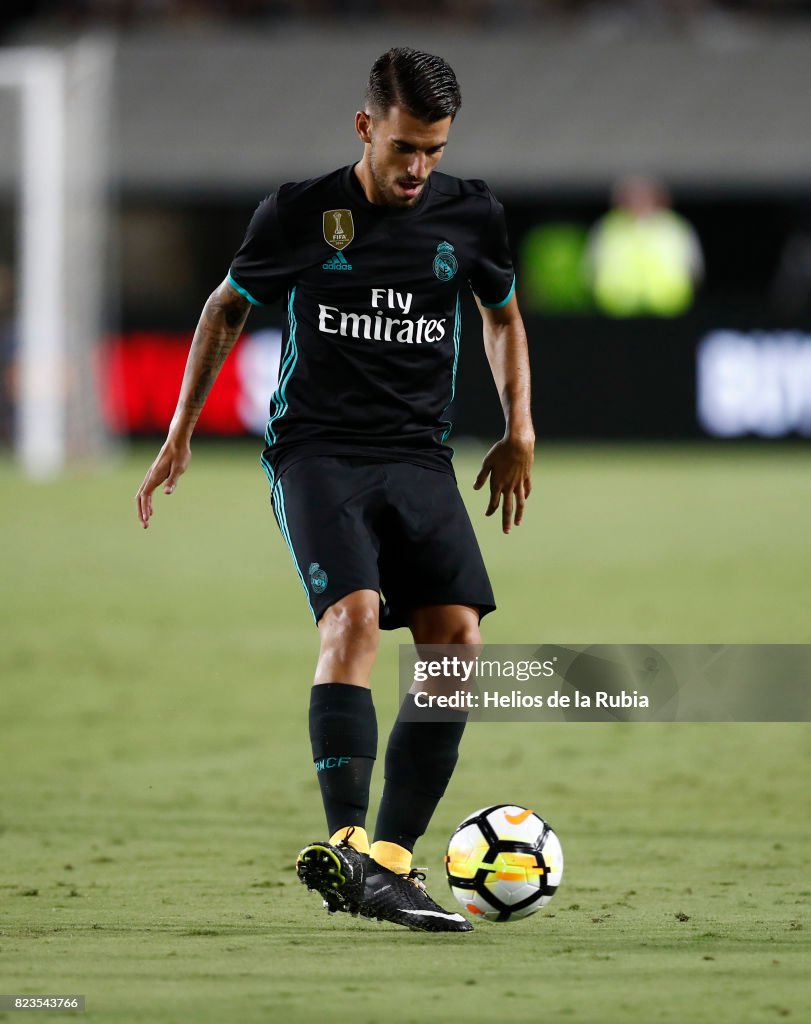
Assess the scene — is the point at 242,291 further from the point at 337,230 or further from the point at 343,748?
the point at 343,748

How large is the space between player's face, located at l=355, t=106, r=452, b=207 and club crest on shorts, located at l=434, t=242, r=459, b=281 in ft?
0.49

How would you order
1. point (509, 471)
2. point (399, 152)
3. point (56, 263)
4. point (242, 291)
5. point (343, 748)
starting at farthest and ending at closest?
point (56, 263), point (509, 471), point (242, 291), point (399, 152), point (343, 748)

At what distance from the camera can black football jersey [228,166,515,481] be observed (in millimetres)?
5184

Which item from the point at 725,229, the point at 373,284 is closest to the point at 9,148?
the point at 725,229

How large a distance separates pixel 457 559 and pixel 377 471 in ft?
1.00

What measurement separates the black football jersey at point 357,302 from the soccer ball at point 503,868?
0.97 m

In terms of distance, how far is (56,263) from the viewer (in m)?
18.9

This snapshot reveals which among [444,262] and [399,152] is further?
[444,262]

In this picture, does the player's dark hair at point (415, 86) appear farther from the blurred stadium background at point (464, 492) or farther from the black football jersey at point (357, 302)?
the blurred stadium background at point (464, 492)

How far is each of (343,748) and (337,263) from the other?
125 centimetres

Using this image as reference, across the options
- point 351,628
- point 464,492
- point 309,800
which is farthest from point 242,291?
point 464,492

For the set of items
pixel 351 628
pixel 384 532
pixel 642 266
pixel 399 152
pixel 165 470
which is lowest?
pixel 351 628

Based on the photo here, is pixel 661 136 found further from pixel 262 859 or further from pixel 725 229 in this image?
pixel 262 859

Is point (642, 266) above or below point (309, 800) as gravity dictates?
above
